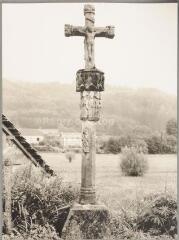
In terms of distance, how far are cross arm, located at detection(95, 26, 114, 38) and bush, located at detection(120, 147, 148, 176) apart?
132 centimetres

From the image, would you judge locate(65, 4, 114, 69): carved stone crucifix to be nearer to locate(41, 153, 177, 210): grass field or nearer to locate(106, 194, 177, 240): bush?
locate(41, 153, 177, 210): grass field

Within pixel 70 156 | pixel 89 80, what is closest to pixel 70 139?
pixel 70 156

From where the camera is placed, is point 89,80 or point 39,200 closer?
point 89,80

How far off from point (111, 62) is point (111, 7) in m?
0.62

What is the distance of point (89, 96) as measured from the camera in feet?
13.5

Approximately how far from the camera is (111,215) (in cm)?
416

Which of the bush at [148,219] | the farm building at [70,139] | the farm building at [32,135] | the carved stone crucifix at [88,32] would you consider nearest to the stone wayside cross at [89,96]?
the carved stone crucifix at [88,32]

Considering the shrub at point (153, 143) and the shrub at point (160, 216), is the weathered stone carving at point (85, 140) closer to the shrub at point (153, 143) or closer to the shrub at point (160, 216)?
the shrub at point (153, 143)

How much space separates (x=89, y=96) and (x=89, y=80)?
0.18 meters

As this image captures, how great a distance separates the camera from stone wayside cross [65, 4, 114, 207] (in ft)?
13.4

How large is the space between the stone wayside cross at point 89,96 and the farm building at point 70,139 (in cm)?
10

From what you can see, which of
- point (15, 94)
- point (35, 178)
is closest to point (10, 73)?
point (15, 94)

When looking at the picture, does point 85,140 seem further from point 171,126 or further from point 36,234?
point 36,234

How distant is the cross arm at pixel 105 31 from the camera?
4.14 m
